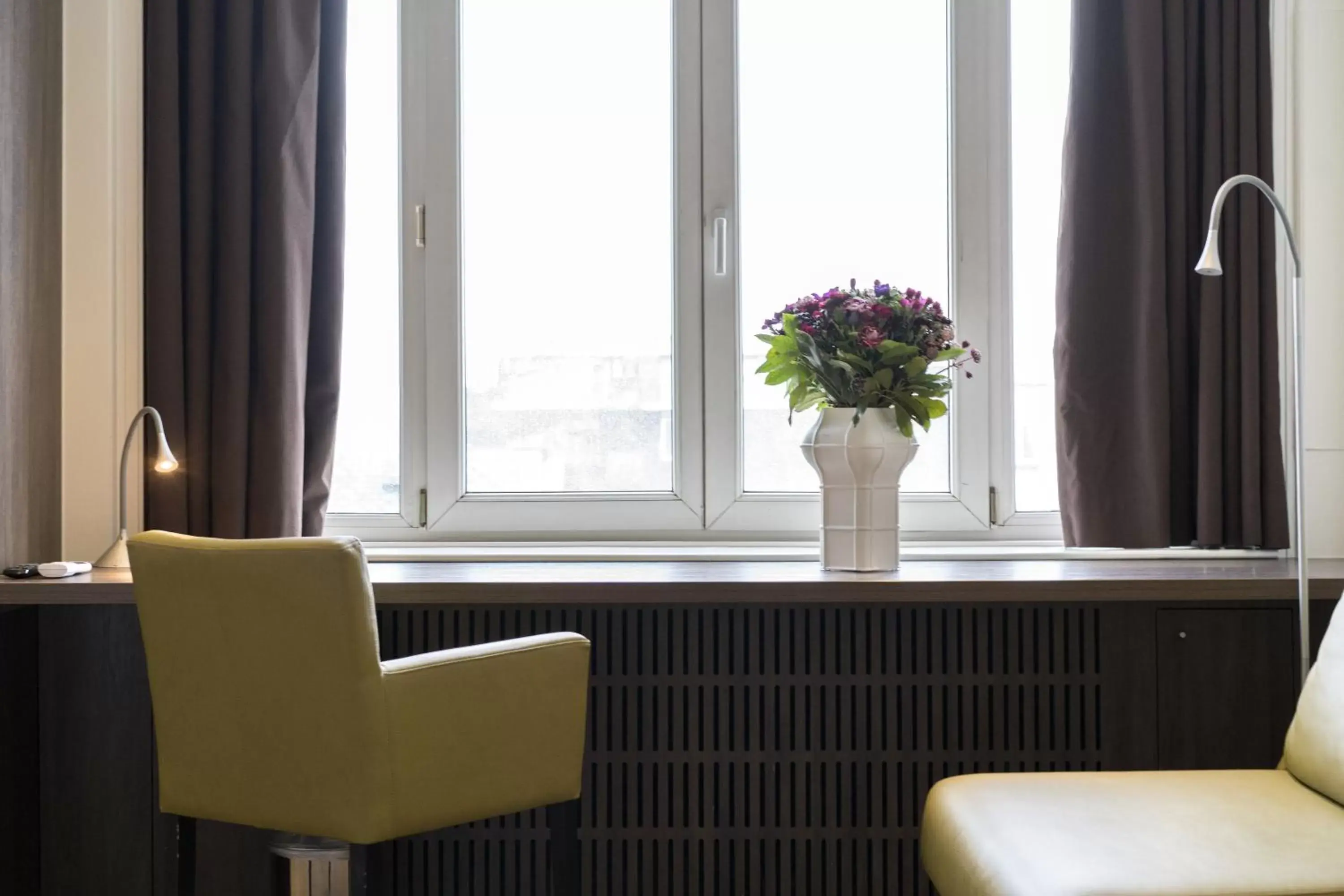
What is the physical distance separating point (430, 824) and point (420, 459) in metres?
1.09

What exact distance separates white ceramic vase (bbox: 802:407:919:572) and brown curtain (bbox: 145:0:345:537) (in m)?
1.06

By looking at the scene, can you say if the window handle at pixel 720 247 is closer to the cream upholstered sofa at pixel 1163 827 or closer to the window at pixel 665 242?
the window at pixel 665 242

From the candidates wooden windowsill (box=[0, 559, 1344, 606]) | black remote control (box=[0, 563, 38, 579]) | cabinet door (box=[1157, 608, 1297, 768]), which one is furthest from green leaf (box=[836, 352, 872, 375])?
black remote control (box=[0, 563, 38, 579])

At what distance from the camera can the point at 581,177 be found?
8.19ft

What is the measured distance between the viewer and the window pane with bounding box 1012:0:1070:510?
2488 mm

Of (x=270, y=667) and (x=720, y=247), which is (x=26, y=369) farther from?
(x=720, y=247)

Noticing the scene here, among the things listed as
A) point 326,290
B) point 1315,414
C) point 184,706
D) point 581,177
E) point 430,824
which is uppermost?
point 581,177

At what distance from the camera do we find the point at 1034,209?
249 centimetres

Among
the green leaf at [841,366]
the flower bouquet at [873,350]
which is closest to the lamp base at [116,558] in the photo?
the flower bouquet at [873,350]

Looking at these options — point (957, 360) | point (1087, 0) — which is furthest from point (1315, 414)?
point (1087, 0)

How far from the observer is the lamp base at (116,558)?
2.01 meters

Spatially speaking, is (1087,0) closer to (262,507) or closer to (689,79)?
(689,79)

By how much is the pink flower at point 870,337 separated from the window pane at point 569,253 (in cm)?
58

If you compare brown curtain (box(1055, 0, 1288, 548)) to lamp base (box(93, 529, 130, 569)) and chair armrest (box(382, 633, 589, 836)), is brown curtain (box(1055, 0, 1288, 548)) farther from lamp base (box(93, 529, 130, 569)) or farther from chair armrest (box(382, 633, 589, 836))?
lamp base (box(93, 529, 130, 569))
